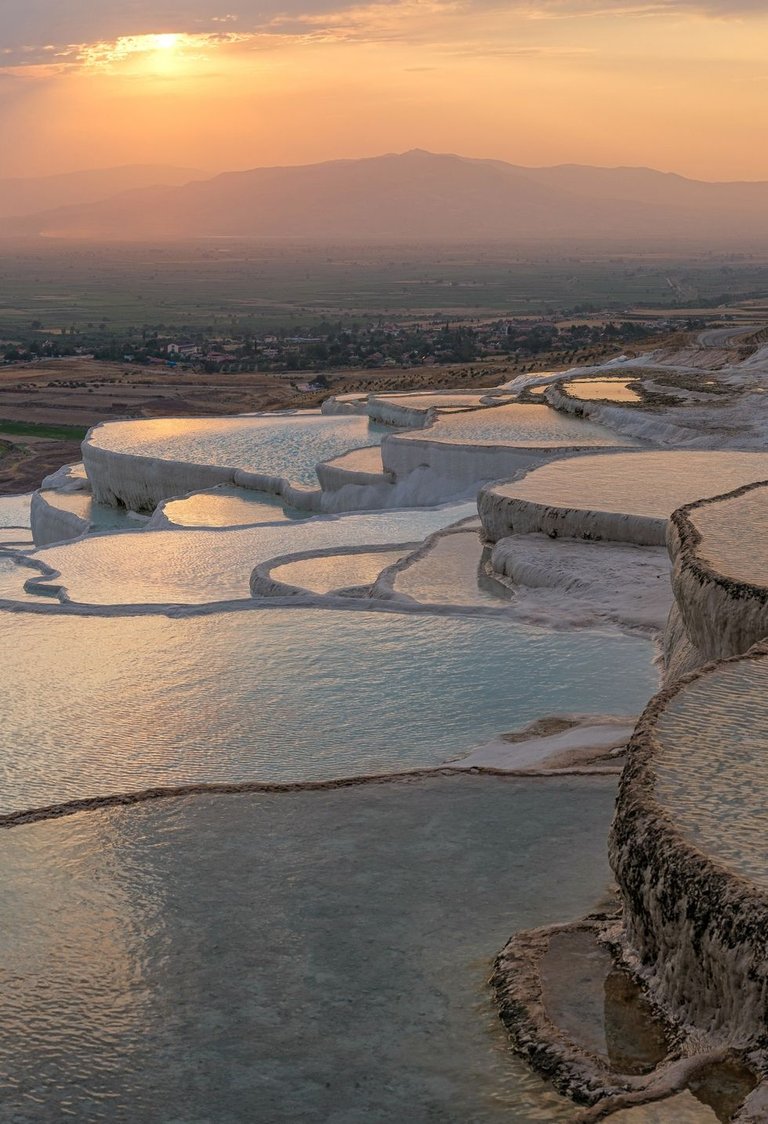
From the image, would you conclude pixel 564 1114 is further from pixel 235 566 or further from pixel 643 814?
pixel 235 566

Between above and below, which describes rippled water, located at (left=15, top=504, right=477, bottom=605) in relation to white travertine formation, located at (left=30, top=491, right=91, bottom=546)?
above

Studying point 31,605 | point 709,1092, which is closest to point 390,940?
point 709,1092

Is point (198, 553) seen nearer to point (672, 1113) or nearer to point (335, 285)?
point (672, 1113)

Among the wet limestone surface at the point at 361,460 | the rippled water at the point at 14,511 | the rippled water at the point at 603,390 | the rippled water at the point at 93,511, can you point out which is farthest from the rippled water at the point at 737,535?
the rippled water at the point at 14,511

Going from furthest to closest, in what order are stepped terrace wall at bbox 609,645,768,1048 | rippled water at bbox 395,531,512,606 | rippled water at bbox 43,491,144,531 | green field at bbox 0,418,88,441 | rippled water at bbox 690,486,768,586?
green field at bbox 0,418,88,441 < rippled water at bbox 43,491,144,531 < rippled water at bbox 395,531,512,606 < rippled water at bbox 690,486,768,586 < stepped terrace wall at bbox 609,645,768,1048

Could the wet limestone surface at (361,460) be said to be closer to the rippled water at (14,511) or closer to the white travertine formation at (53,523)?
the white travertine formation at (53,523)

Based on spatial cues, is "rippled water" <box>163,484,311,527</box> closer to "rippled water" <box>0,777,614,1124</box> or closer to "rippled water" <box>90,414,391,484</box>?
"rippled water" <box>90,414,391,484</box>

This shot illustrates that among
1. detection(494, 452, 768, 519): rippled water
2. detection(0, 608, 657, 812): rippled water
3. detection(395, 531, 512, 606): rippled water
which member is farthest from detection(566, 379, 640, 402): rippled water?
detection(0, 608, 657, 812): rippled water
